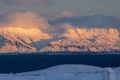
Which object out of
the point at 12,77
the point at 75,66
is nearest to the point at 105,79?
the point at 75,66

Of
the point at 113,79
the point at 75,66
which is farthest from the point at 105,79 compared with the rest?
the point at 75,66

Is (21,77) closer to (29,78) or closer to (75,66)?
(29,78)

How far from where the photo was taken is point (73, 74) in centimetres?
6694

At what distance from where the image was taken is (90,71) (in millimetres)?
66812

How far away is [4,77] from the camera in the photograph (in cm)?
6938

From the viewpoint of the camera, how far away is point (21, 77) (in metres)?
67.8

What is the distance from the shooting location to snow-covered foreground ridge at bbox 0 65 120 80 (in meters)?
65.6

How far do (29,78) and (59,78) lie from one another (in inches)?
124

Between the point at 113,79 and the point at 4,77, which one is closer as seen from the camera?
the point at 113,79

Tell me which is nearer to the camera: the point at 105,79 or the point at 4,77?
the point at 105,79

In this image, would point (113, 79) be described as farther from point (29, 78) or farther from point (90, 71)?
point (29, 78)

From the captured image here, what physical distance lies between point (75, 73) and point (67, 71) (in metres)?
0.94

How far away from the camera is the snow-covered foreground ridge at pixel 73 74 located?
215ft

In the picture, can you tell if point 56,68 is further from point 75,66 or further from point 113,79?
point 113,79
